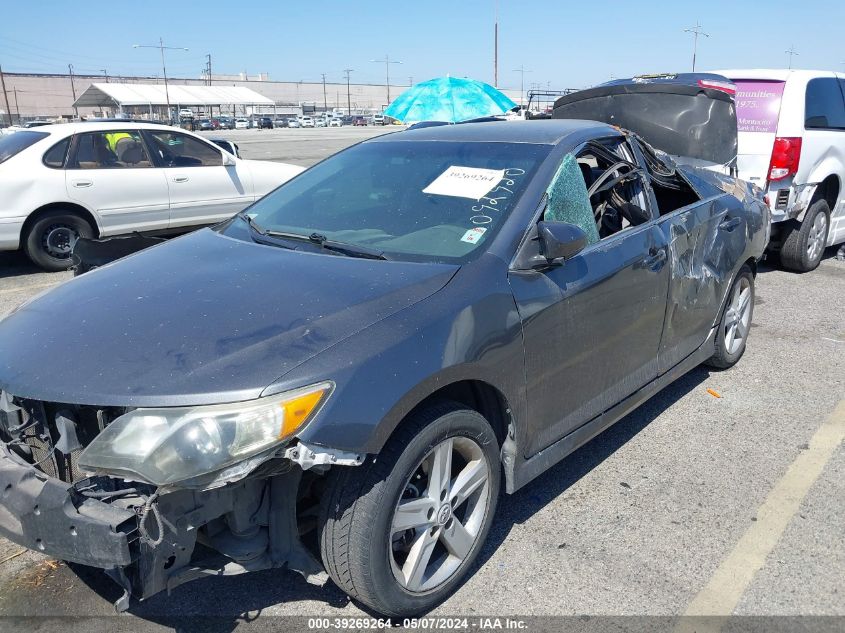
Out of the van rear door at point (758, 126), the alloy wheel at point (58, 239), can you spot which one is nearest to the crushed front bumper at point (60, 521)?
the alloy wheel at point (58, 239)

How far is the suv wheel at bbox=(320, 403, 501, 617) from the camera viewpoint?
7.51ft

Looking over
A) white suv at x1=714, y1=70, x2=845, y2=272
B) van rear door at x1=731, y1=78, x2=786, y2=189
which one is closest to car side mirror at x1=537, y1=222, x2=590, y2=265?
van rear door at x1=731, y1=78, x2=786, y2=189

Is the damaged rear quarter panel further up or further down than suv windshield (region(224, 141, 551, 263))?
further down

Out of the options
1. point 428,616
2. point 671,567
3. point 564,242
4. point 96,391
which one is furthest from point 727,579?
point 96,391

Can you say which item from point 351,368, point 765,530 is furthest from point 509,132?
point 765,530

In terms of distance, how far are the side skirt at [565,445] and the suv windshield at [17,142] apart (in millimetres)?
7106

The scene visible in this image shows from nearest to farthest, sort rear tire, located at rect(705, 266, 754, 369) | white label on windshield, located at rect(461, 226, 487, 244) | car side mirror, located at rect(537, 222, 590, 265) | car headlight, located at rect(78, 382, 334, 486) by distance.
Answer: car headlight, located at rect(78, 382, 334, 486), car side mirror, located at rect(537, 222, 590, 265), white label on windshield, located at rect(461, 226, 487, 244), rear tire, located at rect(705, 266, 754, 369)

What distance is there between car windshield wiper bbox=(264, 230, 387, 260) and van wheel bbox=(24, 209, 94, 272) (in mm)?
5512

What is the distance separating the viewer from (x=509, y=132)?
3637 mm

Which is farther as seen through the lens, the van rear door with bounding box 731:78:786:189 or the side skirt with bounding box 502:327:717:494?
the van rear door with bounding box 731:78:786:189

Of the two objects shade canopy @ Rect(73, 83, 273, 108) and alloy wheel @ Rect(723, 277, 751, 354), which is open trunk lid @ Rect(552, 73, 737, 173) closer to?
alloy wheel @ Rect(723, 277, 751, 354)

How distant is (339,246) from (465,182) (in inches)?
25.7

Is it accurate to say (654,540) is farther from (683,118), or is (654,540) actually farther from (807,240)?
(807,240)

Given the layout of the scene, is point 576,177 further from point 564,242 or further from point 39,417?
point 39,417
